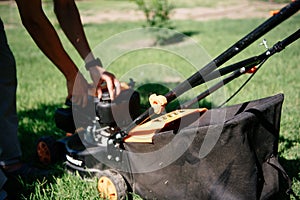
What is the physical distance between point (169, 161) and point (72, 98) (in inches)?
21.0

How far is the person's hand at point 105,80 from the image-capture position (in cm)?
157

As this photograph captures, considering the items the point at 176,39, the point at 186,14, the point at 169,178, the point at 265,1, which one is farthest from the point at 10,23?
the point at 169,178

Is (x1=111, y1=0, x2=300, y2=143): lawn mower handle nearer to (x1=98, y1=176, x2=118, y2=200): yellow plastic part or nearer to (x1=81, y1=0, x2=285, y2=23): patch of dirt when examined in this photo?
(x1=98, y1=176, x2=118, y2=200): yellow plastic part

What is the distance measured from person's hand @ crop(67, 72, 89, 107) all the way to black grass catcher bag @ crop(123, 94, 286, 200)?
1.00 feet

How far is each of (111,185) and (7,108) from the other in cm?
73

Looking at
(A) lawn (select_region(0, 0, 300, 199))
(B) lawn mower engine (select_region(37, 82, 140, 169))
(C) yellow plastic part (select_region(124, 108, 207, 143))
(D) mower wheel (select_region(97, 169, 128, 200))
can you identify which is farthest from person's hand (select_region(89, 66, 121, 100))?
(A) lawn (select_region(0, 0, 300, 199))

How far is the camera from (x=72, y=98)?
5.48 feet

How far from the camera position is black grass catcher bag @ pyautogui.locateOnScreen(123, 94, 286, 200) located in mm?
1302

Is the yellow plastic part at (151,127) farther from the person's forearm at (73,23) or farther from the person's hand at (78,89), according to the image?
the person's forearm at (73,23)

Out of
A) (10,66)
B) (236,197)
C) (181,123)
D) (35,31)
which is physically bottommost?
(236,197)

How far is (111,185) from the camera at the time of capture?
1617 millimetres

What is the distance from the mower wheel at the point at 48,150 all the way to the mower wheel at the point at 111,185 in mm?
524

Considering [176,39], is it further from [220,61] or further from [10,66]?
[220,61]

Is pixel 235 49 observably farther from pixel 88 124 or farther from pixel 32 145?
pixel 32 145
